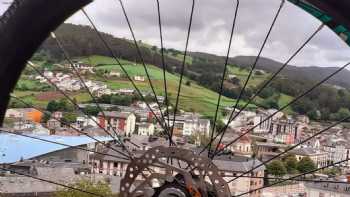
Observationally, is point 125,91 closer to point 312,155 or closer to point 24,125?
point 24,125

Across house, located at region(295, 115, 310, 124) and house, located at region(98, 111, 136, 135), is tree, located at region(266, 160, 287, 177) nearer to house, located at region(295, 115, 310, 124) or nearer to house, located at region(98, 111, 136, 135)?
house, located at region(98, 111, 136, 135)

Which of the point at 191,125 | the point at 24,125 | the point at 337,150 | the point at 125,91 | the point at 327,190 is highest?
the point at 125,91

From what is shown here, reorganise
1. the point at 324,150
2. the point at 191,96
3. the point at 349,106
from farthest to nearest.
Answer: the point at 191,96, the point at 349,106, the point at 324,150

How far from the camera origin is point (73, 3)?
137 centimetres

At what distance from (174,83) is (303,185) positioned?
24.4 metres

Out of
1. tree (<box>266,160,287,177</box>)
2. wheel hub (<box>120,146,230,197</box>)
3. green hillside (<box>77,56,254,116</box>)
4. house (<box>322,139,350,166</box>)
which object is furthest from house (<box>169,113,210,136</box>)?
wheel hub (<box>120,146,230,197</box>)

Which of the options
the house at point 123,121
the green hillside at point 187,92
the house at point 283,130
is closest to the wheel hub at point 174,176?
the house at point 123,121

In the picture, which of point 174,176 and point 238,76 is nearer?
point 174,176

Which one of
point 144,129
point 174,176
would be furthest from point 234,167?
point 144,129

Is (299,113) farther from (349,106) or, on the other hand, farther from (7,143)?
(7,143)

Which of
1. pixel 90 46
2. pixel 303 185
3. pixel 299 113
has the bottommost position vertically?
pixel 303 185

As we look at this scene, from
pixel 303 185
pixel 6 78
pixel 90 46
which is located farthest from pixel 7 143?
pixel 90 46

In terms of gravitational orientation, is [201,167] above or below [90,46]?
below

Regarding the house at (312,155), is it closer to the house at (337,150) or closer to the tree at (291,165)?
the house at (337,150)
